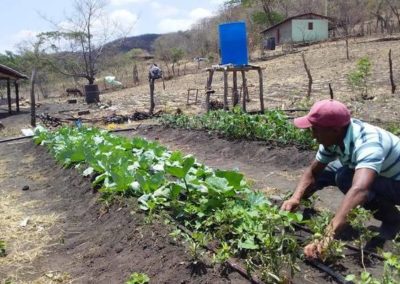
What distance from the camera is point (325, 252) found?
2.89 m

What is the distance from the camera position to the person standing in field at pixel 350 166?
2.84m

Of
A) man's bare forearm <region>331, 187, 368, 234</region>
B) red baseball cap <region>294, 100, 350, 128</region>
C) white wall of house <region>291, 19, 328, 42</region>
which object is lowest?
man's bare forearm <region>331, 187, 368, 234</region>

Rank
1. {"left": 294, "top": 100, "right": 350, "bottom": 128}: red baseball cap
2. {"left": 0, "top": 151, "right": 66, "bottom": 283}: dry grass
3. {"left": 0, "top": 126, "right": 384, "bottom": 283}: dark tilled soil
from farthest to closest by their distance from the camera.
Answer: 1. {"left": 0, "top": 151, "right": 66, "bottom": 283}: dry grass
2. {"left": 0, "top": 126, "right": 384, "bottom": 283}: dark tilled soil
3. {"left": 294, "top": 100, "right": 350, "bottom": 128}: red baseball cap

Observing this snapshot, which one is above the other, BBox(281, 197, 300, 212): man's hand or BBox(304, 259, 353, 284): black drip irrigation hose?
BBox(281, 197, 300, 212): man's hand

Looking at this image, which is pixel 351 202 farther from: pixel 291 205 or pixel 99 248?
pixel 99 248

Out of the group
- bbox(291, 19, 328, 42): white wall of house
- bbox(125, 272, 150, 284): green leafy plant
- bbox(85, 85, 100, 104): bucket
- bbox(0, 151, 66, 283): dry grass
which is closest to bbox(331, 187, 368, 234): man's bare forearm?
bbox(125, 272, 150, 284): green leafy plant

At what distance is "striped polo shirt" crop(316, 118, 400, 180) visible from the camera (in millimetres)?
2951

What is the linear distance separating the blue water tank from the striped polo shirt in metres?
8.59

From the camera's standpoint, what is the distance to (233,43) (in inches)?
465

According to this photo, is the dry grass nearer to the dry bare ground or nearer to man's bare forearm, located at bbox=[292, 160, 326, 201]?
the dry bare ground

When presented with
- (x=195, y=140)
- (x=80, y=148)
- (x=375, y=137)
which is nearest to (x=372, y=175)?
(x=375, y=137)

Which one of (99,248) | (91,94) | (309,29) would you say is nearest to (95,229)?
(99,248)

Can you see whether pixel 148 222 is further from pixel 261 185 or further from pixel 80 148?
pixel 80 148

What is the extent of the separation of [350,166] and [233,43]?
28.7ft
